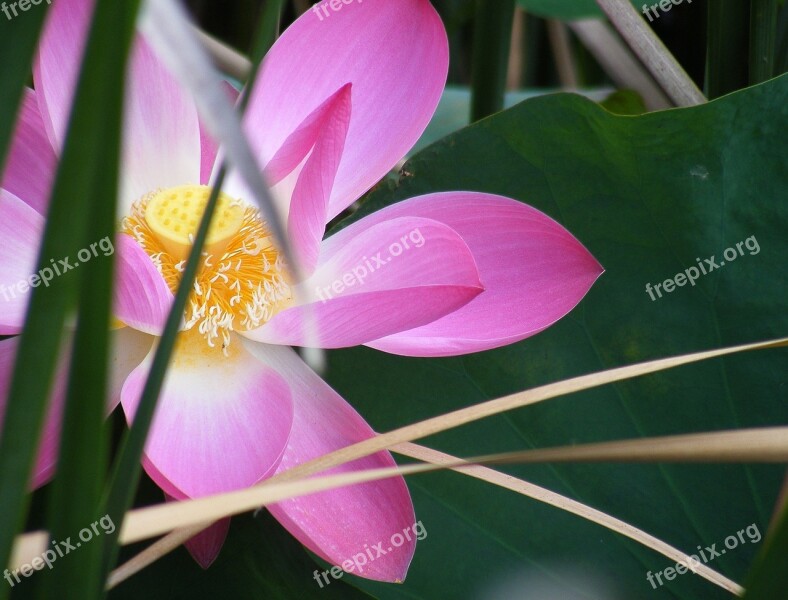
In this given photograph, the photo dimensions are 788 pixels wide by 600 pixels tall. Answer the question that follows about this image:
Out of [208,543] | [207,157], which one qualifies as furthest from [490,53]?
[208,543]

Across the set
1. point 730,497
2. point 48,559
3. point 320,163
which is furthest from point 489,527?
point 48,559

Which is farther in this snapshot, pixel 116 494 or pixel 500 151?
pixel 500 151

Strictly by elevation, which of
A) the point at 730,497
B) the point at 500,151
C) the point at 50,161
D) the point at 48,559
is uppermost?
the point at 50,161

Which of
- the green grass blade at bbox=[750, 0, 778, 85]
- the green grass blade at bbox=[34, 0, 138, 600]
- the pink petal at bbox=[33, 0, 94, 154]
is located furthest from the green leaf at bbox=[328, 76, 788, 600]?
the green grass blade at bbox=[34, 0, 138, 600]

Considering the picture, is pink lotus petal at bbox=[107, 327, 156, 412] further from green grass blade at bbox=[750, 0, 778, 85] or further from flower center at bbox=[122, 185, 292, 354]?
green grass blade at bbox=[750, 0, 778, 85]

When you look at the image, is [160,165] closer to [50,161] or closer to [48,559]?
[50,161]

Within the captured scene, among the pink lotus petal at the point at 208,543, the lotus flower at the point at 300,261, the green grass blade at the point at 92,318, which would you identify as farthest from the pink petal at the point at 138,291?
the green grass blade at the point at 92,318
